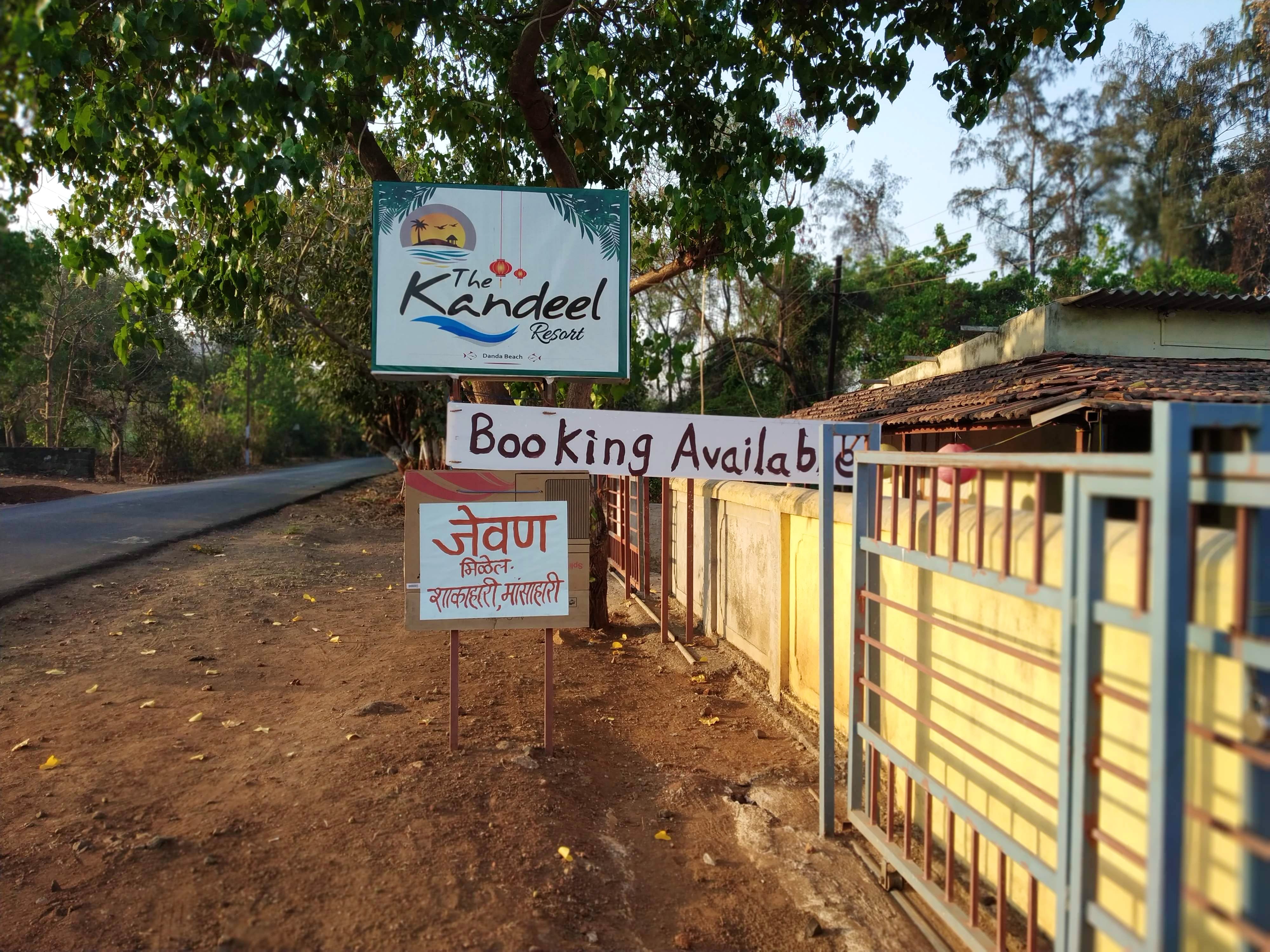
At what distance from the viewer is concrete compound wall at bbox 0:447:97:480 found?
1043 inches

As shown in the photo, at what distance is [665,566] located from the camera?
8.02 m

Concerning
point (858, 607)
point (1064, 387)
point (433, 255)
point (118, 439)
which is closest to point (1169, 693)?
point (858, 607)

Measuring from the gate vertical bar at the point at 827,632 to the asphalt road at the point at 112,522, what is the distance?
8.47 metres

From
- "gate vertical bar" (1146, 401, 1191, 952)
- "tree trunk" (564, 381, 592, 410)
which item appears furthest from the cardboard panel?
"gate vertical bar" (1146, 401, 1191, 952)

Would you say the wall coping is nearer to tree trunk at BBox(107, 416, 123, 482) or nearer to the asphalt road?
the asphalt road

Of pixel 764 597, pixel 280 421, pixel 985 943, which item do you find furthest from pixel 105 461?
pixel 985 943

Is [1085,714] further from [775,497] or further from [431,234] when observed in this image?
[431,234]

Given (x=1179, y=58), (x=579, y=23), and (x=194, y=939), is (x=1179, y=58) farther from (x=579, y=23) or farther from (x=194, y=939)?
(x=194, y=939)

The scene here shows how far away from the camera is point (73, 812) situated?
3928 millimetres

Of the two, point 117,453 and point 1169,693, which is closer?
point 1169,693

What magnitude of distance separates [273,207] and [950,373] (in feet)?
38.3

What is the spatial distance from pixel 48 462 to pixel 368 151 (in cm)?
2513

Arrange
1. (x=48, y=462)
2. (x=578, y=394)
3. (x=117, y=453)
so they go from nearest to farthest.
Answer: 1. (x=578, y=394)
2. (x=48, y=462)
3. (x=117, y=453)

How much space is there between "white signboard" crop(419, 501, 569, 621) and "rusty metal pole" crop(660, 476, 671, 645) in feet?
9.47
